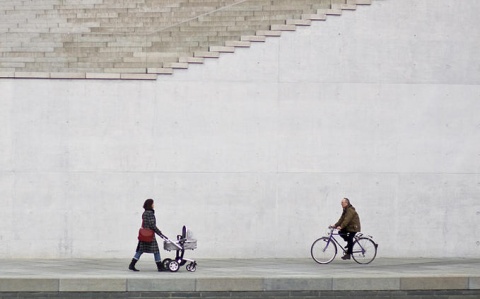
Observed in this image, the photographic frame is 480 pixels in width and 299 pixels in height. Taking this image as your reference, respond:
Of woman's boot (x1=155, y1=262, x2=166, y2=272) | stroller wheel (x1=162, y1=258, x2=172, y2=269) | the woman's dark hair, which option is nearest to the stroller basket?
stroller wheel (x1=162, y1=258, x2=172, y2=269)

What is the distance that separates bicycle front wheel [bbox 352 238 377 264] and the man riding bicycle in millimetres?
129

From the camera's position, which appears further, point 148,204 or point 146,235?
point 148,204

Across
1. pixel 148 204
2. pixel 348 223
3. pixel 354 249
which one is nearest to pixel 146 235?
pixel 148 204

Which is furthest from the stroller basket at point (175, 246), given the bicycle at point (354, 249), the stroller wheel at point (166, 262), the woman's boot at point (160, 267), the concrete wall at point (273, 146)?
the bicycle at point (354, 249)

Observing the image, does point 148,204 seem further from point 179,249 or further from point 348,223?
point 348,223

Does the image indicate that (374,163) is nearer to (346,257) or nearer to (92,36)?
(346,257)

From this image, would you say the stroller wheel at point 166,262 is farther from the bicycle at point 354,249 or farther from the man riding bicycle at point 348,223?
the man riding bicycle at point 348,223

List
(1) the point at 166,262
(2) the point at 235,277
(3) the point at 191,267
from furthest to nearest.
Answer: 1. (1) the point at 166,262
2. (3) the point at 191,267
3. (2) the point at 235,277

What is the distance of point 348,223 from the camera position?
23875 mm

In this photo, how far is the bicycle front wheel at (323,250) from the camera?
2388 cm

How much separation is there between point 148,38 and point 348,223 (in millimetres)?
5964

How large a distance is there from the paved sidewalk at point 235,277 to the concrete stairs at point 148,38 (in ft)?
13.8

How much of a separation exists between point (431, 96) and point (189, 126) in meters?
5.26

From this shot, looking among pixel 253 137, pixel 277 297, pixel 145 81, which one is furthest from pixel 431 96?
pixel 277 297
